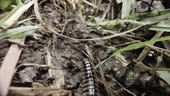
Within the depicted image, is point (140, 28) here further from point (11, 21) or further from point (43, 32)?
point (11, 21)

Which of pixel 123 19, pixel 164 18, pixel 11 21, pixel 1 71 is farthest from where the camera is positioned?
pixel 123 19

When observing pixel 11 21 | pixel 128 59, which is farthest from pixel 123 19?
pixel 11 21

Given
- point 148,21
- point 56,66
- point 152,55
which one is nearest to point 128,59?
Result: point 152,55

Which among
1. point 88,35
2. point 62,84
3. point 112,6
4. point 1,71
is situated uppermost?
point 112,6

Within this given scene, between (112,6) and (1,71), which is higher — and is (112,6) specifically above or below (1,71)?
above

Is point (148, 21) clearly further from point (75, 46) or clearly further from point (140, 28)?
point (75, 46)

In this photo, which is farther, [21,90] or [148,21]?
[148,21]

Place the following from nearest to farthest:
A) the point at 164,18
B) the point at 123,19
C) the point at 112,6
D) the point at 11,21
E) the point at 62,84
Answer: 1. the point at 62,84
2. the point at 11,21
3. the point at 164,18
4. the point at 123,19
5. the point at 112,6
